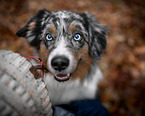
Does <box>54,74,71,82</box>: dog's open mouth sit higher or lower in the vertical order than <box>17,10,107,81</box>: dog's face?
lower

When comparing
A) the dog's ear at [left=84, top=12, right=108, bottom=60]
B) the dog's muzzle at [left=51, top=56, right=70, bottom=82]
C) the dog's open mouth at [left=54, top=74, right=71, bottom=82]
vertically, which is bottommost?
the dog's open mouth at [left=54, top=74, right=71, bottom=82]

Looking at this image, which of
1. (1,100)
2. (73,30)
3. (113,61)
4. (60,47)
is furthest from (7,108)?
(113,61)

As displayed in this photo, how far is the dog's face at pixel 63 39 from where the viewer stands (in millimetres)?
1187

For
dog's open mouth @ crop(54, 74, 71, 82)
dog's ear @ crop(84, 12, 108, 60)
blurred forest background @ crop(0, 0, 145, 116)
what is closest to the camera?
dog's open mouth @ crop(54, 74, 71, 82)

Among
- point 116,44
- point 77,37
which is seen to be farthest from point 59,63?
point 116,44

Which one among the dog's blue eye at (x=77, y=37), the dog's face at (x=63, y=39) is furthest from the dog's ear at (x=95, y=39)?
the dog's blue eye at (x=77, y=37)

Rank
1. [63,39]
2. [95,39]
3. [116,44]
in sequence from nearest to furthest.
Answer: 1. [63,39]
2. [95,39]
3. [116,44]

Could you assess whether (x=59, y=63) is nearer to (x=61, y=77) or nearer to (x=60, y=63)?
(x=60, y=63)

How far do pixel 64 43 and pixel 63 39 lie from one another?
45mm

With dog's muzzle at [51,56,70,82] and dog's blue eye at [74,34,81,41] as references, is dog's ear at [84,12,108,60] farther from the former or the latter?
dog's muzzle at [51,56,70,82]

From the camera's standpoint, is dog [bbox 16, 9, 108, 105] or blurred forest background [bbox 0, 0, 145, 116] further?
blurred forest background [bbox 0, 0, 145, 116]

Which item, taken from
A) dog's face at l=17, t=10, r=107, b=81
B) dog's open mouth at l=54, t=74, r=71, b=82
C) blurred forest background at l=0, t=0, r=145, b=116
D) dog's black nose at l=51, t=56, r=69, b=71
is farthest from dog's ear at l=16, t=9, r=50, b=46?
blurred forest background at l=0, t=0, r=145, b=116

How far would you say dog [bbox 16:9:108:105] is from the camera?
1.18 m

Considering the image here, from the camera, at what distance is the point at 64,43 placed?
48.8 inches
